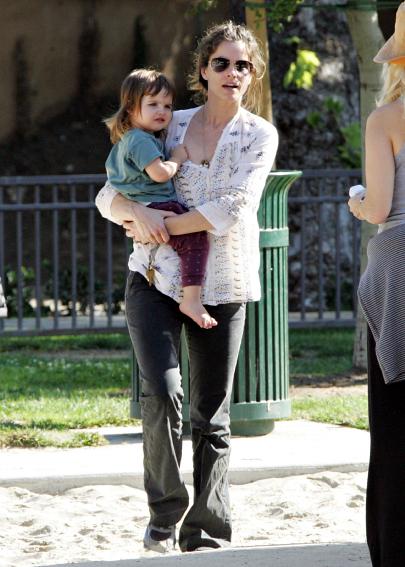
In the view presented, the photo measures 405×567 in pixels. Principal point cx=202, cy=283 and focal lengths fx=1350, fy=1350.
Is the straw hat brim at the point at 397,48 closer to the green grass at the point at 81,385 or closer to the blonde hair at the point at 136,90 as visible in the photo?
the blonde hair at the point at 136,90

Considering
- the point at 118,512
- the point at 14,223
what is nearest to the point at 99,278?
the point at 14,223

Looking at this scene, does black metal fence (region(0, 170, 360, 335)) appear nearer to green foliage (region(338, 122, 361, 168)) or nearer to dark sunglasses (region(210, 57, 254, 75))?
green foliage (region(338, 122, 361, 168))

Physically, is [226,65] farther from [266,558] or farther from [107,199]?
[266,558]

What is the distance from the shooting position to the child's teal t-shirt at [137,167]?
4.83m

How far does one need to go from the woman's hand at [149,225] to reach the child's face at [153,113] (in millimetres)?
294

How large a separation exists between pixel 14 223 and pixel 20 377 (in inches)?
193

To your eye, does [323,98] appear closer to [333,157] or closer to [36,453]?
[333,157]

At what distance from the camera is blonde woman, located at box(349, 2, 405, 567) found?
4.04 m

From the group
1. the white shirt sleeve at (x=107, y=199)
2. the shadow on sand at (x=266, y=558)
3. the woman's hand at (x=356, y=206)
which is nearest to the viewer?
the woman's hand at (x=356, y=206)

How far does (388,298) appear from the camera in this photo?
4039mm

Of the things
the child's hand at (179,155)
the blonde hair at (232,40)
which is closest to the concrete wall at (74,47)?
the blonde hair at (232,40)

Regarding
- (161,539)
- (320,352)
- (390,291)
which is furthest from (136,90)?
(320,352)

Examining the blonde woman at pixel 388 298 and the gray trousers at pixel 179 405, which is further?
the gray trousers at pixel 179 405

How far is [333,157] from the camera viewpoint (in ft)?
45.7
